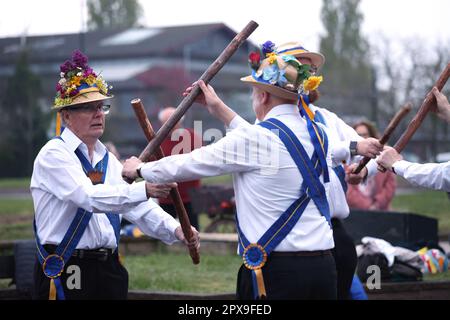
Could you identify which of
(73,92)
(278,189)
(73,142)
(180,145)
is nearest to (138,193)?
(73,142)

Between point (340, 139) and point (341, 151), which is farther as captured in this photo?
point (340, 139)

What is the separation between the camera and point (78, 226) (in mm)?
5453

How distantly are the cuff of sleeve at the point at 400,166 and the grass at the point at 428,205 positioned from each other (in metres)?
7.36

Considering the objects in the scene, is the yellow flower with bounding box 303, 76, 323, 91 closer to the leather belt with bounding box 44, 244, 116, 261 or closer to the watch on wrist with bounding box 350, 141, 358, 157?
the watch on wrist with bounding box 350, 141, 358, 157

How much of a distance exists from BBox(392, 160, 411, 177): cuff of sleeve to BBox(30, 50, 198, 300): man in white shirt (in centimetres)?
126

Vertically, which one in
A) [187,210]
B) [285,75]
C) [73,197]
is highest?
[285,75]

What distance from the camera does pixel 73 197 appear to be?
17.4 feet

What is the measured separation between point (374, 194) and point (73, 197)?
613 centimetres

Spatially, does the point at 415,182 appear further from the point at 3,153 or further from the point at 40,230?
the point at 3,153

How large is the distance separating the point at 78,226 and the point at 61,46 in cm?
4206

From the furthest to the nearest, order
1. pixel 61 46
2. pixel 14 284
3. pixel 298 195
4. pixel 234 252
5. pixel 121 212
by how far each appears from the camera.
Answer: pixel 61 46, pixel 234 252, pixel 14 284, pixel 121 212, pixel 298 195

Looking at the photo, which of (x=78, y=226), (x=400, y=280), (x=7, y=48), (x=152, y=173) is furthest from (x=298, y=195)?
(x=7, y=48)

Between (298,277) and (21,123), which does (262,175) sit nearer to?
(298,277)

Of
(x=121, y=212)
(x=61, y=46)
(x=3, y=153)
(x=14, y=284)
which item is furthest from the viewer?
(x=61, y=46)
